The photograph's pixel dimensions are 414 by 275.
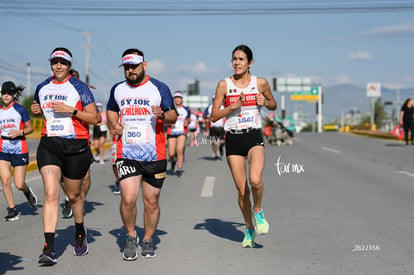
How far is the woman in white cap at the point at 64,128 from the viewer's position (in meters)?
5.92

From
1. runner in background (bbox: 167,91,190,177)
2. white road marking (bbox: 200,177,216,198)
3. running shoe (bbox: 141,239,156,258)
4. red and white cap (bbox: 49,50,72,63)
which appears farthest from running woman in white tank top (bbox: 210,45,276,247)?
runner in background (bbox: 167,91,190,177)

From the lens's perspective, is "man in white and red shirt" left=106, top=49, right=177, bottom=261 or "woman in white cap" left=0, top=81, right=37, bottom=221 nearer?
"man in white and red shirt" left=106, top=49, right=177, bottom=261

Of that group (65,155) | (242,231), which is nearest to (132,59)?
(65,155)

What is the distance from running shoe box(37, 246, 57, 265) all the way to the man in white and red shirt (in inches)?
26.1

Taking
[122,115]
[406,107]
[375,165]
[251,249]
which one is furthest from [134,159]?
[406,107]

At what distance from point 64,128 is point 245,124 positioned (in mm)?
1850

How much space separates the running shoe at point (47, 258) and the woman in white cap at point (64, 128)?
1.27ft

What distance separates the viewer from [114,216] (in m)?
8.70

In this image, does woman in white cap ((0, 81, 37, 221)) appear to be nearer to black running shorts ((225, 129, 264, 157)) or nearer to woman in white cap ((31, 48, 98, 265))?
woman in white cap ((31, 48, 98, 265))

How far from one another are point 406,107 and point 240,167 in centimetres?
2036

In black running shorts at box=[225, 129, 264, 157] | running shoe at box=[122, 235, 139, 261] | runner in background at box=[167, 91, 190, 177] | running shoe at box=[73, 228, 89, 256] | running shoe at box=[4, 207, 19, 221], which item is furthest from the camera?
runner in background at box=[167, 91, 190, 177]

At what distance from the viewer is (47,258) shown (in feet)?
18.1

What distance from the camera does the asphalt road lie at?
18.0 feet

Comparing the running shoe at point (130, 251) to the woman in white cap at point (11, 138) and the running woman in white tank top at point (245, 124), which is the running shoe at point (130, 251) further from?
the woman in white cap at point (11, 138)
